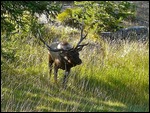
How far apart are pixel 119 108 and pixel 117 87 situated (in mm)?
1263

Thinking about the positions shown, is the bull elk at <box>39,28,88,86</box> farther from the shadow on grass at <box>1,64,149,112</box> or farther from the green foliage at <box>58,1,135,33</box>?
the green foliage at <box>58,1,135,33</box>

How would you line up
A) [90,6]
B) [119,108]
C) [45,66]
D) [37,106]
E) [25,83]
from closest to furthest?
[37,106] < [119,108] < [25,83] < [45,66] < [90,6]

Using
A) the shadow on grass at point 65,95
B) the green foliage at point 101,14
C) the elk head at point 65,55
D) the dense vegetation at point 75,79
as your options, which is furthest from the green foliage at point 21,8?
the green foliage at point 101,14

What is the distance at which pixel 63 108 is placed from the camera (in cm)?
827

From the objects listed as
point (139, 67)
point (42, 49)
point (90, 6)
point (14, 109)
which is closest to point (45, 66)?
point (42, 49)

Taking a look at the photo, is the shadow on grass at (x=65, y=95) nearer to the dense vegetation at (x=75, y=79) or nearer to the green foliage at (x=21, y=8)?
the dense vegetation at (x=75, y=79)

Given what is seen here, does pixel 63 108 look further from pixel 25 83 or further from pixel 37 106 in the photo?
pixel 25 83

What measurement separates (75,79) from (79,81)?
0.35ft

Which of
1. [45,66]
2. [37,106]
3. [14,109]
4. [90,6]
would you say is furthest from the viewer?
[90,6]

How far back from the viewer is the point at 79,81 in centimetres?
993

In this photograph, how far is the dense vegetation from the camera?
8.50 meters

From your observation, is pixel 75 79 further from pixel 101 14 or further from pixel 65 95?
pixel 101 14

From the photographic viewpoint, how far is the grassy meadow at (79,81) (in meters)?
8.50

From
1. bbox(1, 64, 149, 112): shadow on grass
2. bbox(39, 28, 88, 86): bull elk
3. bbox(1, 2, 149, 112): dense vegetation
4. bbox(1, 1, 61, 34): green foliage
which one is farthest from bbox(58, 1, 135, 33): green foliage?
bbox(1, 1, 61, 34): green foliage
